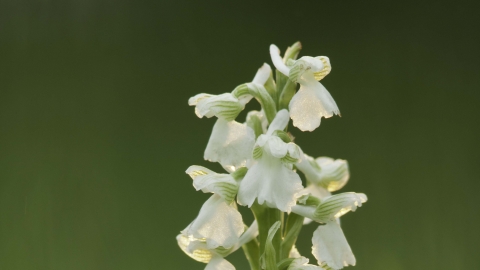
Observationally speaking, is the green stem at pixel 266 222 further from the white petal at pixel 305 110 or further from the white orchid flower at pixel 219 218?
the white petal at pixel 305 110

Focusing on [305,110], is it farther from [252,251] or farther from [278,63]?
[252,251]

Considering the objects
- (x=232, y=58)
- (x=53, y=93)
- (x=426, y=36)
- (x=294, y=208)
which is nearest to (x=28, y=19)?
(x=53, y=93)

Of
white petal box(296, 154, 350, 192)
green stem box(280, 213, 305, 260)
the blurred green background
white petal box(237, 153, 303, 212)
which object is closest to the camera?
white petal box(237, 153, 303, 212)

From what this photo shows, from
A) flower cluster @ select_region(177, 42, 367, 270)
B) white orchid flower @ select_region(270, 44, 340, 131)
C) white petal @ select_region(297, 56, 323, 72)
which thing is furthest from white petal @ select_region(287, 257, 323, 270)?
white petal @ select_region(297, 56, 323, 72)

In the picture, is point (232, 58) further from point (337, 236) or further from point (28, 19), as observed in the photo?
point (337, 236)

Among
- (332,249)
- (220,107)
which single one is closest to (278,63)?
(220,107)

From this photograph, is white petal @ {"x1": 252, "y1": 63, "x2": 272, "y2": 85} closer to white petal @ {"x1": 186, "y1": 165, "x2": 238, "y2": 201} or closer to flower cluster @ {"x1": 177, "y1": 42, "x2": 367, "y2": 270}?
flower cluster @ {"x1": 177, "y1": 42, "x2": 367, "y2": 270}

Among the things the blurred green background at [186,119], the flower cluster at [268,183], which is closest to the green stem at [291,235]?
the flower cluster at [268,183]
